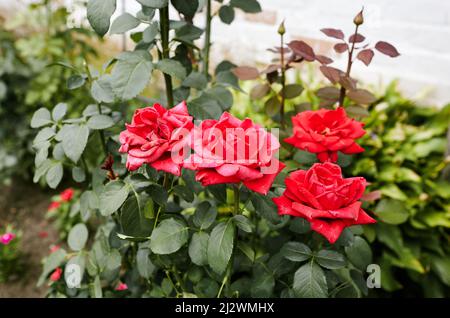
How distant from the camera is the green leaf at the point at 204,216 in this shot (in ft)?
2.94

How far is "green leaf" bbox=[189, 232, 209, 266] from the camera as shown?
34.0 inches

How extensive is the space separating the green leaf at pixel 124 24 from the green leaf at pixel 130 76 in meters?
0.08

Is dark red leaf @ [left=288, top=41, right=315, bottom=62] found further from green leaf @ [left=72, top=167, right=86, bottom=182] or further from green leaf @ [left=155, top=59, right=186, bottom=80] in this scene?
green leaf @ [left=72, top=167, right=86, bottom=182]

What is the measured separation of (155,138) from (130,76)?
0.21 metres

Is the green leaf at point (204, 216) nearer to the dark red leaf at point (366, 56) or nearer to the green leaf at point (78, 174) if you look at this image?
the green leaf at point (78, 174)

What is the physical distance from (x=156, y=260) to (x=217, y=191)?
0.25m

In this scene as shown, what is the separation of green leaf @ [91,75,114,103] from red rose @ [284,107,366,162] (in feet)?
1.47

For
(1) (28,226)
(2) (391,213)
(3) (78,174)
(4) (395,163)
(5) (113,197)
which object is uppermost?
(5) (113,197)

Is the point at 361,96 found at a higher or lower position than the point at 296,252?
higher

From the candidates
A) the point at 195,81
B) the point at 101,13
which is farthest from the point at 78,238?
the point at 101,13

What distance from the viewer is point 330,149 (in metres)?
0.90

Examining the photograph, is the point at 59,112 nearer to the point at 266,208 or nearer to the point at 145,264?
the point at 145,264

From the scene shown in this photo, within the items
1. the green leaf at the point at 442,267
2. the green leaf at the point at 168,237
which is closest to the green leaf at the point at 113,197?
the green leaf at the point at 168,237

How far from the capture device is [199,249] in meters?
0.87
